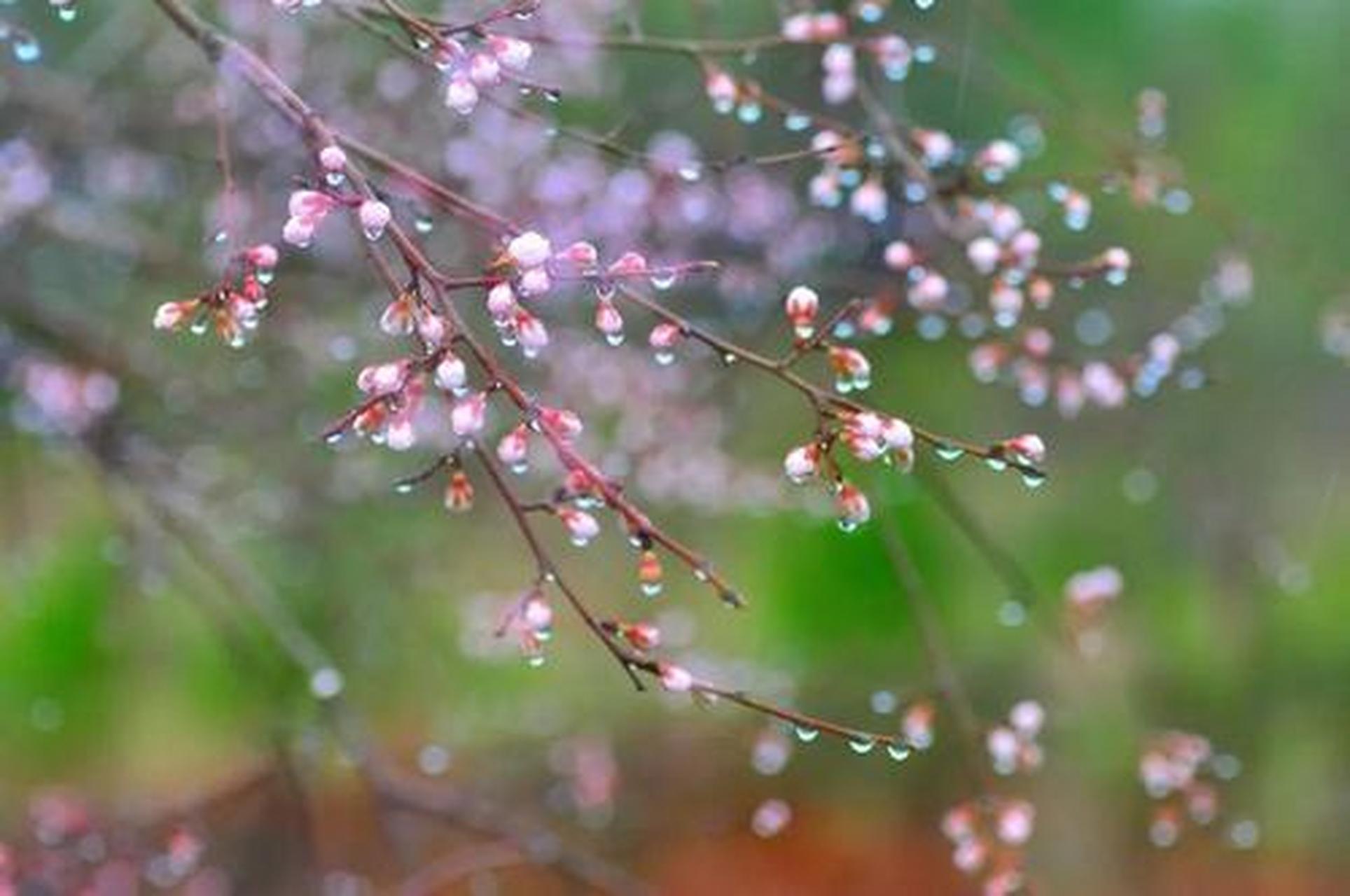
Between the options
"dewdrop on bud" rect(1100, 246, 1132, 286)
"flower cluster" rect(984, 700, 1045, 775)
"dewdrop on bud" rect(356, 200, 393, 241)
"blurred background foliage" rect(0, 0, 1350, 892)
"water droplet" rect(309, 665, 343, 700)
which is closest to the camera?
"dewdrop on bud" rect(356, 200, 393, 241)

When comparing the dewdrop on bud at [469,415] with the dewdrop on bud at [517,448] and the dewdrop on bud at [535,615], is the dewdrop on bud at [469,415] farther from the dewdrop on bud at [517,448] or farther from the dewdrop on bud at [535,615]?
the dewdrop on bud at [535,615]

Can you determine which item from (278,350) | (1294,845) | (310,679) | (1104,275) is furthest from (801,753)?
(1104,275)

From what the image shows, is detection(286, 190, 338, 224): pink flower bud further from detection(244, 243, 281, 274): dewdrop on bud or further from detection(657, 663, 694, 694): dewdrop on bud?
detection(657, 663, 694, 694): dewdrop on bud

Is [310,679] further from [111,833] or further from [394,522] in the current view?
[394,522]

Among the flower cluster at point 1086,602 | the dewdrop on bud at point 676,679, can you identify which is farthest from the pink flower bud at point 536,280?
the flower cluster at point 1086,602

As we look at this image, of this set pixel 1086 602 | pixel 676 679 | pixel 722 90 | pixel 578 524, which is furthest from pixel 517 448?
pixel 1086 602

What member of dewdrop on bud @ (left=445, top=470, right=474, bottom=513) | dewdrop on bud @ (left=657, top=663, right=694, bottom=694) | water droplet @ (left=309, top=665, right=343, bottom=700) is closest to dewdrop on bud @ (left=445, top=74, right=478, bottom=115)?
dewdrop on bud @ (left=445, top=470, right=474, bottom=513)

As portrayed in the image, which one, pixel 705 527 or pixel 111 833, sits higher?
pixel 111 833
